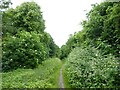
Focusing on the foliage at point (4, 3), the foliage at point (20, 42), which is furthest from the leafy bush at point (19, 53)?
the foliage at point (4, 3)

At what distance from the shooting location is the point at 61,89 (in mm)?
11172

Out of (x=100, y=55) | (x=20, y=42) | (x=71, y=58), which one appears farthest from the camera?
(x=71, y=58)

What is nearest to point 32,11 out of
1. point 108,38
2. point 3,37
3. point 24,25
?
point 24,25

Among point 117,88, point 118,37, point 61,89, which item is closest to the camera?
point 117,88

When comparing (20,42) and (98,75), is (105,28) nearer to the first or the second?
(98,75)

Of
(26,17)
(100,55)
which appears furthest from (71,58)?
(26,17)

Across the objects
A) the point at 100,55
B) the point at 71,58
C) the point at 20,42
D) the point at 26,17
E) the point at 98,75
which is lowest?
the point at 98,75

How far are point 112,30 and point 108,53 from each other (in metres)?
1.37

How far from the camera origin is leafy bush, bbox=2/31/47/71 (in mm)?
17109

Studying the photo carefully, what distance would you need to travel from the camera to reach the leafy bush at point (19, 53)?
17109 mm

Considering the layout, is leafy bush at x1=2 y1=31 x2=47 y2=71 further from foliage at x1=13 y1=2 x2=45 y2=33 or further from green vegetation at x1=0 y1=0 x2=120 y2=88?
Result: foliage at x1=13 y1=2 x2=45 y2=33

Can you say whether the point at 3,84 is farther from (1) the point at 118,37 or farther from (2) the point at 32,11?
(2) the point at 32,11

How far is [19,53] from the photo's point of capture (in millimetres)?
17125

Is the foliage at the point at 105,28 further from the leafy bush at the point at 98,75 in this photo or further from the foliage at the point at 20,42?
the foliage at the point at 20,42
